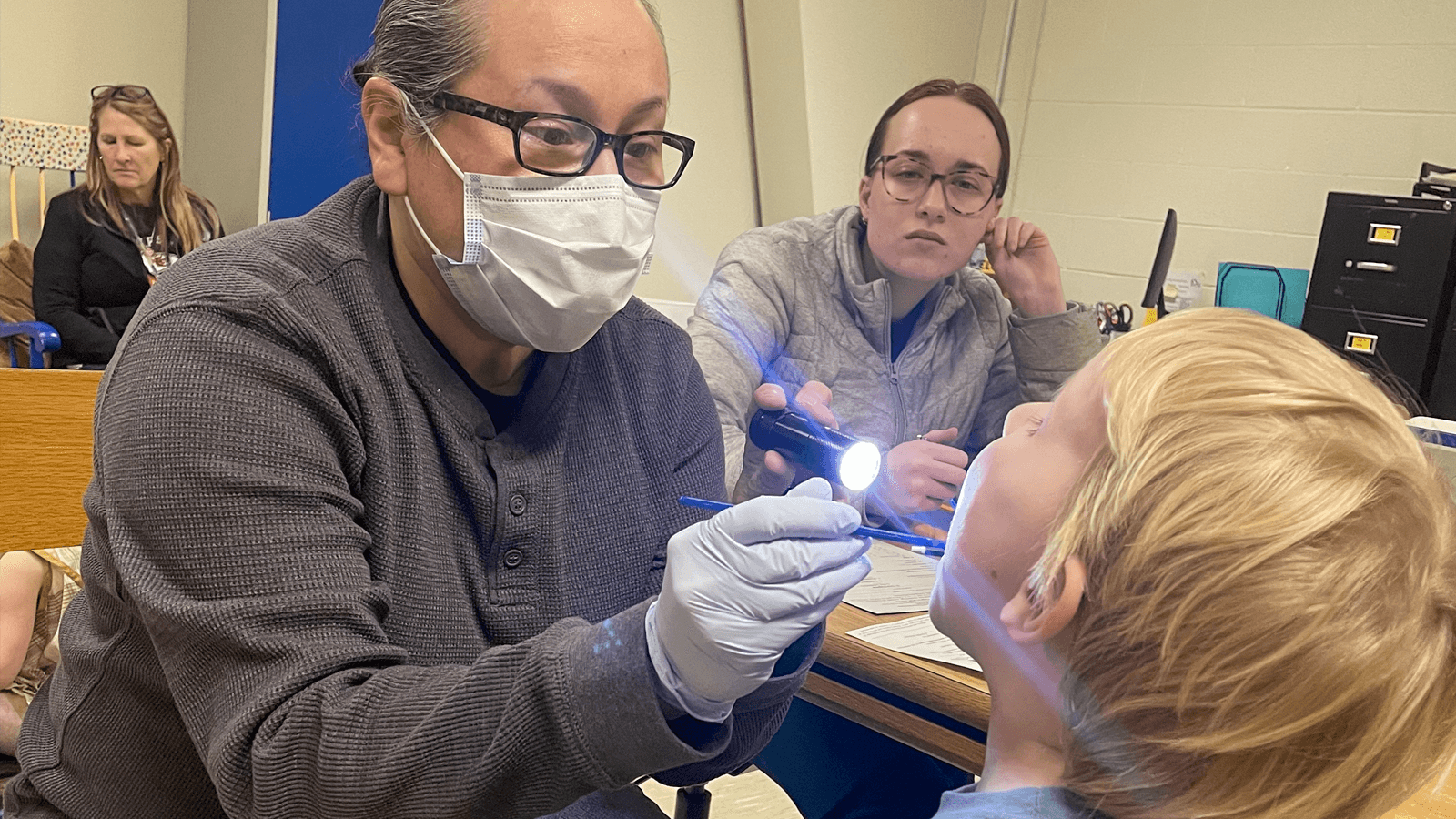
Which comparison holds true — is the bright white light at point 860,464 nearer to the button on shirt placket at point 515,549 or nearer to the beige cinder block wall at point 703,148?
the button on shirt placket at point 515,549

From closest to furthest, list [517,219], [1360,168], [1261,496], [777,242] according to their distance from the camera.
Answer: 1. [1261,496]
2. [517,219]
3. [777,242]
4. [1360,168]

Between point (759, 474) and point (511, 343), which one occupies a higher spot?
point (511, 343)

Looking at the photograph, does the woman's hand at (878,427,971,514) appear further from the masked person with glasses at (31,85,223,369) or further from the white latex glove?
the masked person with glasses at (31,85,223,369)

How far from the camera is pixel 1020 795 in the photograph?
86 centimetres

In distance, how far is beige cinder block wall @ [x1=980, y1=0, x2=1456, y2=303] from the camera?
3.88 m

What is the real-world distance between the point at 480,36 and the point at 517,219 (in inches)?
6.9

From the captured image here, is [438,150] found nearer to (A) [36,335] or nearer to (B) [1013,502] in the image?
(B) [1013,502]

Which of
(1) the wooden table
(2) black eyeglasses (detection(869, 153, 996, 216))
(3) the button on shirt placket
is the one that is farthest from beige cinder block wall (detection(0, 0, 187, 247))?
(1) the wooden table

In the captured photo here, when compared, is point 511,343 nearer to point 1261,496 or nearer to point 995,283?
point 1261,496

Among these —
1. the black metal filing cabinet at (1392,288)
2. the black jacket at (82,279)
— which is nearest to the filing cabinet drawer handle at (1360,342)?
the black metal filing cabinet at (1392,288)

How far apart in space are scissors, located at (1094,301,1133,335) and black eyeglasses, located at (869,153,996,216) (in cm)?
195

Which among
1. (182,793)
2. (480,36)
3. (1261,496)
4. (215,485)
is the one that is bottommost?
(182,793)

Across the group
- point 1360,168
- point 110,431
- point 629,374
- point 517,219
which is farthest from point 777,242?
point 1360,168

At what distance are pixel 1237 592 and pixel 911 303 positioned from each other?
1495 mm
